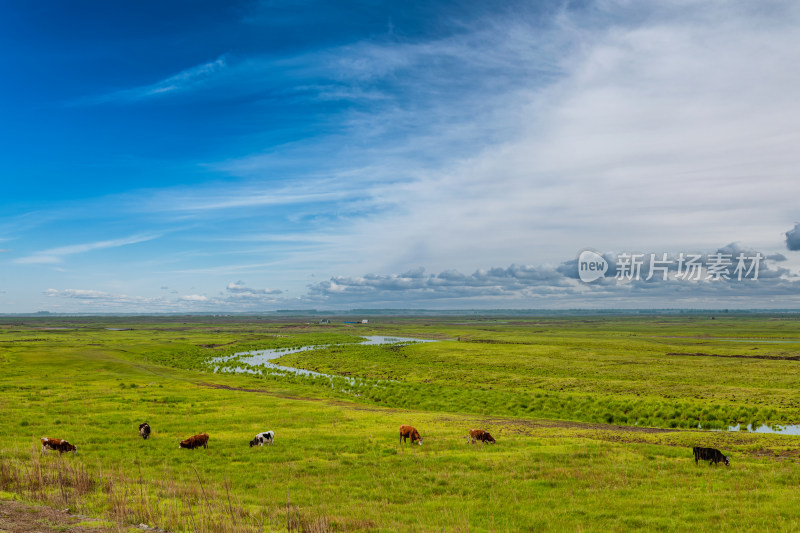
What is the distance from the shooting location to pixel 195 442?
25.8 m

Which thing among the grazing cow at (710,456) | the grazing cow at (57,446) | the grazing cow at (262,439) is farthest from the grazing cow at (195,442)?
the grazing cow at (710,456)

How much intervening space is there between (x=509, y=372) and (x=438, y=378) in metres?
12.7

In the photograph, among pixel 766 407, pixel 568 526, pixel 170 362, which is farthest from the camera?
pixel 170 362

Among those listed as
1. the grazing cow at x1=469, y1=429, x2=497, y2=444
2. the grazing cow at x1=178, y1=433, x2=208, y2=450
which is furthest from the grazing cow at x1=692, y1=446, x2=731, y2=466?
the grazing cow at x1=178, y1=433, x2=208, y2=450

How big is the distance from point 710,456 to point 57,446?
3414cm

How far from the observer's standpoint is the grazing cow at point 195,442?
25.6 metres

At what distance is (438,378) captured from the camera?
7162cm

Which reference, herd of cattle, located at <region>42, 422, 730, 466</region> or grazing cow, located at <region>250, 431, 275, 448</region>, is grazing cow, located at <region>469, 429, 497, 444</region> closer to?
herd of cattle, located at <region>42, 422, 730, 466</region>

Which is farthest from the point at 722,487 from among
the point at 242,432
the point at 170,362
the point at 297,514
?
the point at 170,362

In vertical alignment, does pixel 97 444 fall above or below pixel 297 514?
Result: below

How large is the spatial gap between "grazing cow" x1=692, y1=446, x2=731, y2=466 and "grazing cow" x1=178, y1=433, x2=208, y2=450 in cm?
2654

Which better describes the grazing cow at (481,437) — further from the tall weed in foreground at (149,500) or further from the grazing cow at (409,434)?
the tall weed in foreground at (149,500)

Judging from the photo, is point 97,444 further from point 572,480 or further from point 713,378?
point 713,378

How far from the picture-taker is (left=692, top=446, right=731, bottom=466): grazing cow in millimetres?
22531
